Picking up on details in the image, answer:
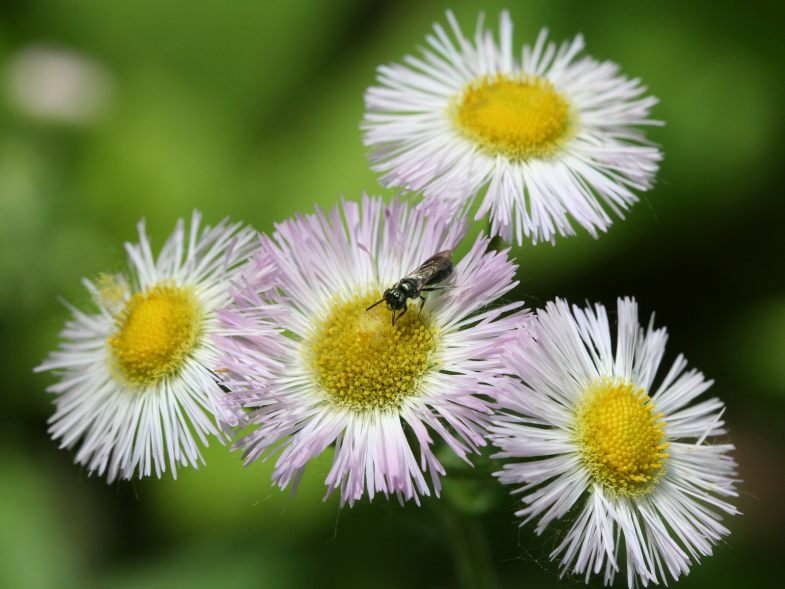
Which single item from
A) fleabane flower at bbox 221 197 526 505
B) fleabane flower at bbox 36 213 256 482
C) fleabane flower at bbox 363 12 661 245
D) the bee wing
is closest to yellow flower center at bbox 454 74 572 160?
fleabane flower at bbox 363 12 661 245

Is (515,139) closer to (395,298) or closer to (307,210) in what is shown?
(395,298)

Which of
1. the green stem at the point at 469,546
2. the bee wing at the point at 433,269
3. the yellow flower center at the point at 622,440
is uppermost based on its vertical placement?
the bee wing at the point at 433,269

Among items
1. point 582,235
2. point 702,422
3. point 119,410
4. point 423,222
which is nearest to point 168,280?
point 119,410

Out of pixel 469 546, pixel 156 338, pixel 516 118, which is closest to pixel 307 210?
pixel 516 118

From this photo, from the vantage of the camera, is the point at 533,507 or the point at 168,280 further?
the point at 168,280

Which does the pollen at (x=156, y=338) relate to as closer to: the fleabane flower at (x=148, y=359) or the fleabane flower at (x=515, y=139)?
the fleabane flower at (x=148, y=359)

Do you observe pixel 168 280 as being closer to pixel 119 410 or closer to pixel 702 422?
pixel 119 410

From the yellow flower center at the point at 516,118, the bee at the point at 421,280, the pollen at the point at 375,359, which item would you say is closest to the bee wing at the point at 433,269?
the bee at the point at 421,280
